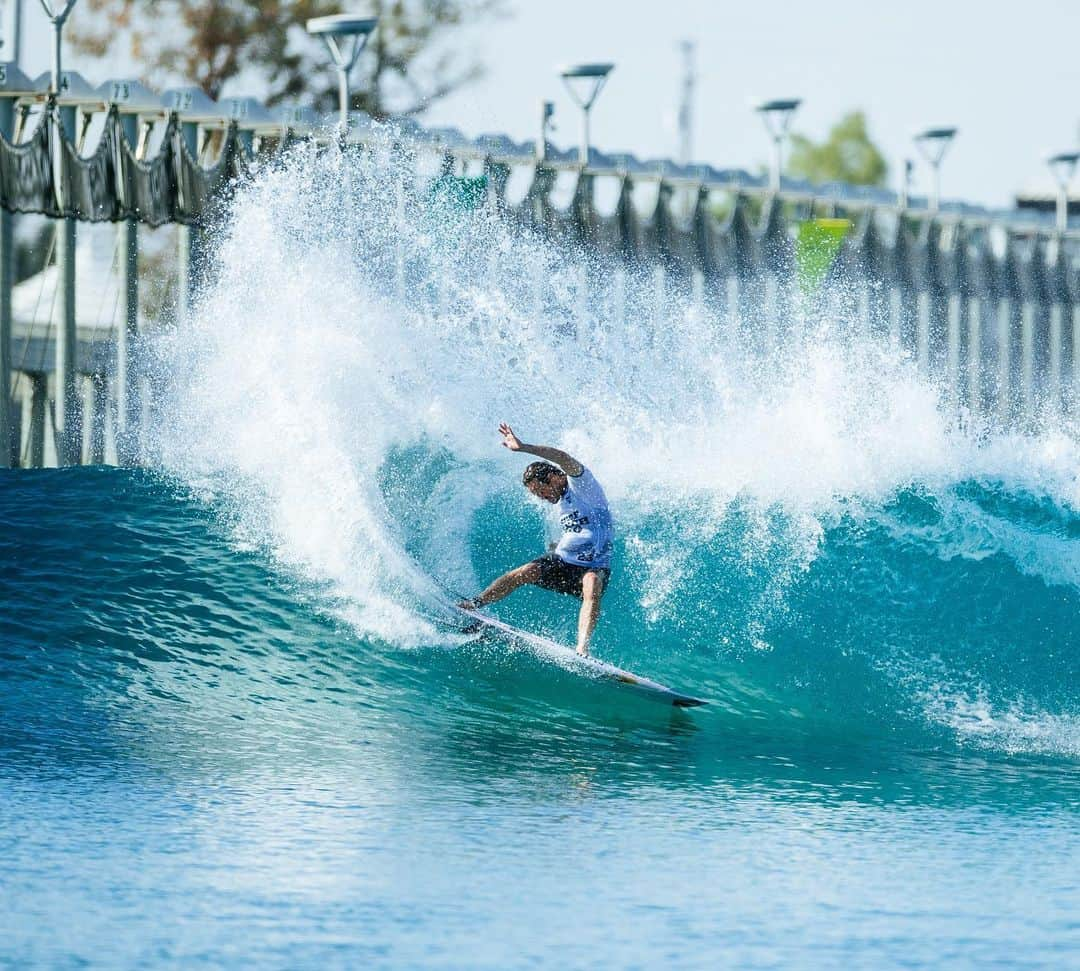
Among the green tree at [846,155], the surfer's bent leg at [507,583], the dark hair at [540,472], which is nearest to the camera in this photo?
the dark hair at [540,472]

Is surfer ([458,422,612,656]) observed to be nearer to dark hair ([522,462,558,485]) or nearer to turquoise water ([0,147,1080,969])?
dark hair ([522,462,558,485])

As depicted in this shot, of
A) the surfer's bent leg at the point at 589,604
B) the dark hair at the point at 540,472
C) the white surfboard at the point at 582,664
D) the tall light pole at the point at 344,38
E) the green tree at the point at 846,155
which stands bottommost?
the white surfboard at the point at 582,664

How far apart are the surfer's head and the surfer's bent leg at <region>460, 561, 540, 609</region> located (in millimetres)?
618

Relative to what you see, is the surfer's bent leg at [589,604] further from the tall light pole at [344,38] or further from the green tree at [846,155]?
the green tree at [846,155]

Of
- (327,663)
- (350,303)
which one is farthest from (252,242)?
(327,663)

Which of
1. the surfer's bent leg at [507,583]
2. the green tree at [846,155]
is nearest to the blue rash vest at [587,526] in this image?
the surfer's bent leg at [507,583]

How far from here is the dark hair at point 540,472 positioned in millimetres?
10883

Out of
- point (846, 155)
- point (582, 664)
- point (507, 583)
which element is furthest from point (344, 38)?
point (846, 155)

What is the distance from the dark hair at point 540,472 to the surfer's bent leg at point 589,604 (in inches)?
27.6

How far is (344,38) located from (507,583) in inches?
346

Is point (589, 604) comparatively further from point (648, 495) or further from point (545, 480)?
point (648, 495)

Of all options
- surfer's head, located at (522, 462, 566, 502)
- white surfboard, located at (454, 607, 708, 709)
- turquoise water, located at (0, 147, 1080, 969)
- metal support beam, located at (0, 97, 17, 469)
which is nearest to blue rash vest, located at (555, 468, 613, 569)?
surfer's head, located at (522, 462, 566, 502)

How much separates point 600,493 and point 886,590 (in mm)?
3072

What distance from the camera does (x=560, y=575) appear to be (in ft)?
37.5
